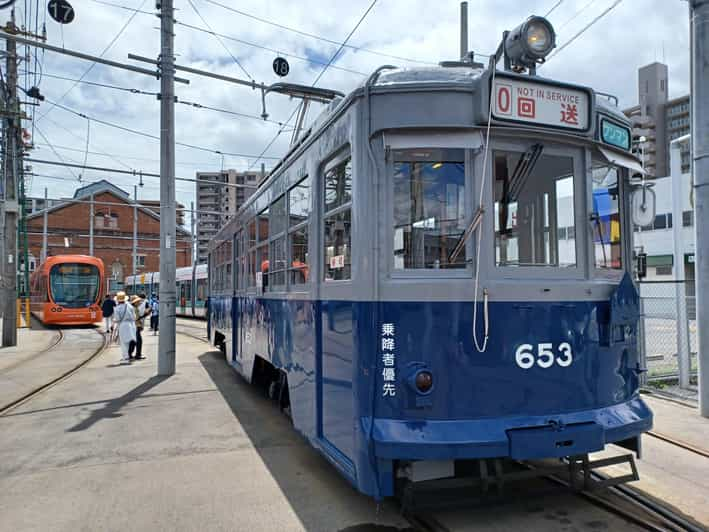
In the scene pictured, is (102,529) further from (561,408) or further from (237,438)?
(561,408)

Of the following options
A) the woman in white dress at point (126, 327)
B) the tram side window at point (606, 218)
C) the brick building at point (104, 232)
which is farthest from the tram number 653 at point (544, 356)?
the brick building at point (104, 232)

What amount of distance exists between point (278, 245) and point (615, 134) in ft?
10.4

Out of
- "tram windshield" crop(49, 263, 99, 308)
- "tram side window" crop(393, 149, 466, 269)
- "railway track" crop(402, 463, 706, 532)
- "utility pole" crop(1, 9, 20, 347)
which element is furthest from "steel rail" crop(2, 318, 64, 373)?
"tram side window" crop(393, 149, 466, 269)

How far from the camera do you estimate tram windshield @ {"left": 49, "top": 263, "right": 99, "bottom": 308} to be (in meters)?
22.7

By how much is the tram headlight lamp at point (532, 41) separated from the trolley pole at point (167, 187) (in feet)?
26.5

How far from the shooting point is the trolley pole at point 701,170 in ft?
20.5

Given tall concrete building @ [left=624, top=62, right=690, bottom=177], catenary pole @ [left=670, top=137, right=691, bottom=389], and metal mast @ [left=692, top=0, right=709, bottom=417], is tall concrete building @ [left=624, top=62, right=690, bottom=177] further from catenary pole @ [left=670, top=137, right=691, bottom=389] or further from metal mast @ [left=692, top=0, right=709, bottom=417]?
metal mast @ [left=692, top=0, right=709, bottom=417]

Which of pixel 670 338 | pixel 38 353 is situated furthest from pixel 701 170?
pixel 38 353

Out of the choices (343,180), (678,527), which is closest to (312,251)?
(343,180)

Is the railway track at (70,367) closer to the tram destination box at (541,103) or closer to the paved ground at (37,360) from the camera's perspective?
the paved ground at (37,360)

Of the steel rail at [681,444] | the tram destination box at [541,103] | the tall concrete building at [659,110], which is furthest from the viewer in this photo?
the tall concrete building at [659,110]

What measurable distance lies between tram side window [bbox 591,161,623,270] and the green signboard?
0.52ft

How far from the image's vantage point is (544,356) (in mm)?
3557

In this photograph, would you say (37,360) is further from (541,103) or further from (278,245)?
(541,103)
